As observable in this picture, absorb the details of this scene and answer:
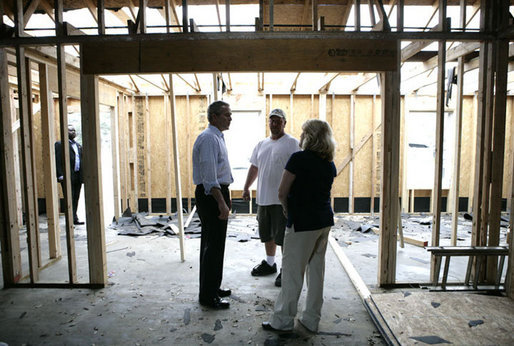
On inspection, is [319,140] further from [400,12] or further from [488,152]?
[488,152]

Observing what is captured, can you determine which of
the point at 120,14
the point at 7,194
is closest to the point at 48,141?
the point at 7,194

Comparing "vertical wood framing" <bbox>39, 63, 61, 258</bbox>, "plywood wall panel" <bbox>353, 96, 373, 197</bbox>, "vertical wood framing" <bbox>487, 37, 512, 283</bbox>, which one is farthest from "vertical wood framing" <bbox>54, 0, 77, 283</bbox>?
"plywood wall panel" <bbox>353, 96, 373, 197</bbox>

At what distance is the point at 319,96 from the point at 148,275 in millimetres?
4965

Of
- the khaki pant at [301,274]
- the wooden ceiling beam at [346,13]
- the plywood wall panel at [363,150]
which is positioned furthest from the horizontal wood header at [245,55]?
the plywood wall panel at [363,150]

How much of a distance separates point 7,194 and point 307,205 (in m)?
3.02

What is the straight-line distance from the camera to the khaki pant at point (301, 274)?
227cm

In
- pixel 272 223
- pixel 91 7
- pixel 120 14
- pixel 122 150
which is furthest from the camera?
pixel 122 150

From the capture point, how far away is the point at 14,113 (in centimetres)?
587

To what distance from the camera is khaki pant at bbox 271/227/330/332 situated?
7.44 ft

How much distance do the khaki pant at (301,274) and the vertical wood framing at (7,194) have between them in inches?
110

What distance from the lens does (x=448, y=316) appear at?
2523 mm

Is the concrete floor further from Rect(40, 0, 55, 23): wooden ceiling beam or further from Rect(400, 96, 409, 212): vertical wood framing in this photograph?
Rect(400, 96, 409, 212): vertical wood framing

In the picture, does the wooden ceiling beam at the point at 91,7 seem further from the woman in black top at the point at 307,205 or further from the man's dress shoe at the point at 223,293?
the man's dress shoe at the point at 223,293

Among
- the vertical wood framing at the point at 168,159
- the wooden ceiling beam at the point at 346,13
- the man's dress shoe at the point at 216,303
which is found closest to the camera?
the man's dress shoe at the point at 216,303
